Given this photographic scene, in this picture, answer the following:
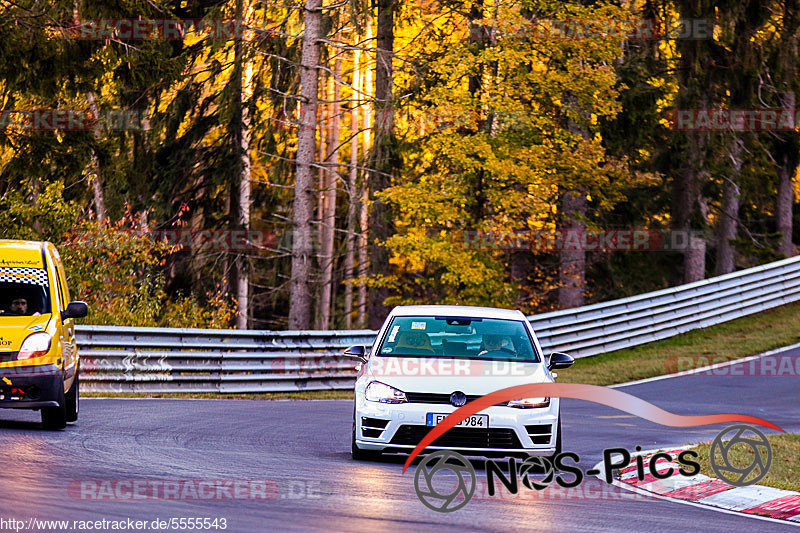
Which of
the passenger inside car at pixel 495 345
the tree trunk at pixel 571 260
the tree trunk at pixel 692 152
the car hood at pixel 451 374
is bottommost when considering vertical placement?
the car hood at pixel 451 374

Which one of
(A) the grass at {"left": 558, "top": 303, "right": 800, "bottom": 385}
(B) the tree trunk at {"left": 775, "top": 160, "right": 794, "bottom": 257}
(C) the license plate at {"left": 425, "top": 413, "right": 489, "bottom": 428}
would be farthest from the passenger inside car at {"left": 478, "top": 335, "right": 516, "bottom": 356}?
(B) the tree trunk at {"left": 775, "top": 160, "right": 794, "bottom": 257}

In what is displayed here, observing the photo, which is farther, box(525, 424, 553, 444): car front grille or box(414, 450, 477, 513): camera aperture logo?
box(525, 424, 553, 444): car front grille

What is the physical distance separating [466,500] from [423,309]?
3946 mm

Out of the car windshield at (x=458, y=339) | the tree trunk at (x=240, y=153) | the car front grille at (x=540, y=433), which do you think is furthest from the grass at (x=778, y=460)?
the tree trunk at (x=240, y=153)

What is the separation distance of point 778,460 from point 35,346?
8.17 meters

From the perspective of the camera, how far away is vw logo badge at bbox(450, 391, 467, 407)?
11.2 meters

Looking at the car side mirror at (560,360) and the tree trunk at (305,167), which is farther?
the tree trunk at (305,167)

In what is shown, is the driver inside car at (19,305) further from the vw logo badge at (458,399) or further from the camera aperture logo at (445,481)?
the vw logo badge at (458,399)

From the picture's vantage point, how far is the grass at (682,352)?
965 inches

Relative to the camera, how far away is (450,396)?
441 inches

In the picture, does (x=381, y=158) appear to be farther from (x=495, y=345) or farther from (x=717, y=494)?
(x=717, y=494)

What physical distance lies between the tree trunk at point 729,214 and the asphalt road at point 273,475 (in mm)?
20253

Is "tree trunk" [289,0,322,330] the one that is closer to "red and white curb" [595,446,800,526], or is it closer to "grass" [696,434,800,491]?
"grass" [696,434,800,491]

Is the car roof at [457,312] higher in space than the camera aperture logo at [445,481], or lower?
higher
